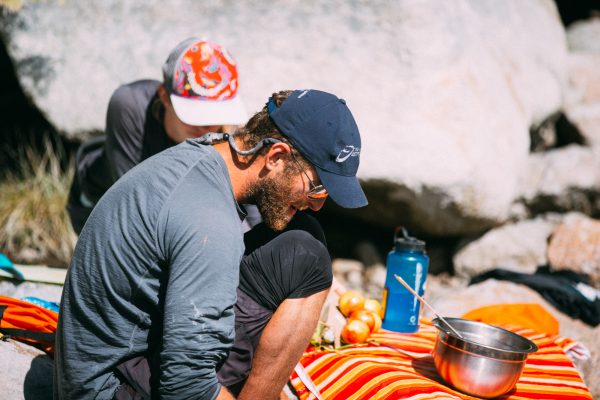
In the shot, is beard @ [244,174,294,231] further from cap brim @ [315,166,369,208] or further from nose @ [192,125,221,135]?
nose @ [192,125,221,135]

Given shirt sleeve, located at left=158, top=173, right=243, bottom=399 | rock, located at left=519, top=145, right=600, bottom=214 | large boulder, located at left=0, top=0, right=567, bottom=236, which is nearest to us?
shirt sleeve, located at left=158, top=173, right=243, bottom=399

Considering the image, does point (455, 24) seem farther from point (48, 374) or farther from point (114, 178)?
point (48, 374)

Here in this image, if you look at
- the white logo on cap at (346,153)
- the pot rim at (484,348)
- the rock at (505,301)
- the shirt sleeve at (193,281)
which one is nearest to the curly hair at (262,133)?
the white logo on cap at (346,153)

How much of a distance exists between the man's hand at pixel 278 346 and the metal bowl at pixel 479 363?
2.48ft

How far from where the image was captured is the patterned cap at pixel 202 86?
3088 mm

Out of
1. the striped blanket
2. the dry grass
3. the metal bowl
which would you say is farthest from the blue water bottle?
the dry grass

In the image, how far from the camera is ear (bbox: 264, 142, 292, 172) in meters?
2.02

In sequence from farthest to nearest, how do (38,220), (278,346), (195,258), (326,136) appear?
(38,220) → (278,346) → (326,136) → (195,258)

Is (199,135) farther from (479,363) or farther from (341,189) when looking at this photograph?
(479,363)

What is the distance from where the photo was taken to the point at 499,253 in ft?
17.7

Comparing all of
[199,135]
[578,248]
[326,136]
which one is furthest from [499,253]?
[326,136]

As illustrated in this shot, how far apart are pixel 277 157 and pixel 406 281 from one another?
1.52 m

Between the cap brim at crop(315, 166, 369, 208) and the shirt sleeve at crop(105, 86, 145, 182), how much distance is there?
1721 millimetres

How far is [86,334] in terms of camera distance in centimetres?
197
